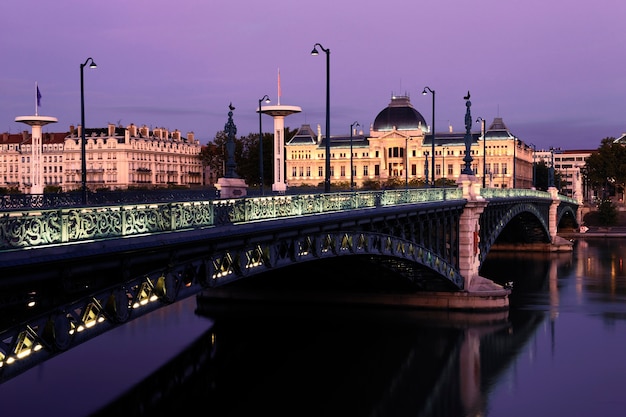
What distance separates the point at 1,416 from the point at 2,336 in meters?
15.9

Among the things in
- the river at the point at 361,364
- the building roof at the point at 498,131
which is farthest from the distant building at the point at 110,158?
the river at the point at 361,364

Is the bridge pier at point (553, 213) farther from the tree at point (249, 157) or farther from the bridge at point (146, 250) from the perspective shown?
the bridge at point (146, 250)

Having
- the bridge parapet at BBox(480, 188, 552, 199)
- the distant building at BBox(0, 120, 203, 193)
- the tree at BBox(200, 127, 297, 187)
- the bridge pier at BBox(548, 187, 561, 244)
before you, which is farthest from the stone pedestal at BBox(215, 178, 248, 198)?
the distant building at BBox(0, 120, 203, 193)

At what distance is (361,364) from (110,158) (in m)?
140

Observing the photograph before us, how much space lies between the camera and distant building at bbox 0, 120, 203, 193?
159 m

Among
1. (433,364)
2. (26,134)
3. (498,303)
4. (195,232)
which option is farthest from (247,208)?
(26,134)

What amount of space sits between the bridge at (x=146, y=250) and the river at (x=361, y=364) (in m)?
4.99

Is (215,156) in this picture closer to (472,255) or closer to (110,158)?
(110,158)

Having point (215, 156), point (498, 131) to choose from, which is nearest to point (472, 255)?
point (215, 156)

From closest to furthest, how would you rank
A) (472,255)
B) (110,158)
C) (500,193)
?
(472,255) → (500,193) → (110,158)

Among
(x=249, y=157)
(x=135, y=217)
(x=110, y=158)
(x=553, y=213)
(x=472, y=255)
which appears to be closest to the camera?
(x=135, y=217)

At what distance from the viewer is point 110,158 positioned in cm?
16975

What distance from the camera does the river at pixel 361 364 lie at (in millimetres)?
31438

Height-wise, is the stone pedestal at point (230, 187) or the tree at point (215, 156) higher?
the tree at point (215, 156)
